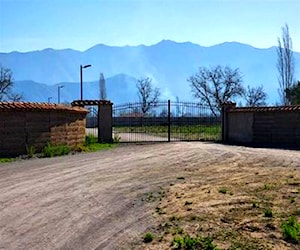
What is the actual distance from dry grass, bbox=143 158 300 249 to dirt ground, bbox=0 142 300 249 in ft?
0.05

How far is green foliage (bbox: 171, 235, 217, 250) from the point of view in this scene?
6.26 meters

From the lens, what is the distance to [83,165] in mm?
15531

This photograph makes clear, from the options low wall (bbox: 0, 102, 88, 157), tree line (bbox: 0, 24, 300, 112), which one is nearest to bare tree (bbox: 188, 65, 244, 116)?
tree line (bbox: 0, 24, 300, 112)

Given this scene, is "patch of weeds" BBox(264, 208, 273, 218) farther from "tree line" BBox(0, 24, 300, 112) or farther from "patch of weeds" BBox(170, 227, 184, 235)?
"tree line" BBox(0, 24, 300, 112)

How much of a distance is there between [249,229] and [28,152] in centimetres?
1284

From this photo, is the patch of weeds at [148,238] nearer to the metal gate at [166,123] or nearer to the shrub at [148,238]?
the shrub at [148,238]

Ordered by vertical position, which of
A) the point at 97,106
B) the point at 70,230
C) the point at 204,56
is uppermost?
the point at 204,56

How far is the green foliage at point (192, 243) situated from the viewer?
6.26 metres

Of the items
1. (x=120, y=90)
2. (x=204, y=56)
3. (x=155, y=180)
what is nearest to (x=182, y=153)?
(x=155, y=180)

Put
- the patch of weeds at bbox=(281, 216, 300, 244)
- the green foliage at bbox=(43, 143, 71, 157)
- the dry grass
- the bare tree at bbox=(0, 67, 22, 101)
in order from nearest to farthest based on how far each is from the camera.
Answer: the patch of weeds at bbox=(281, 216, 300, 244) < the dry grass < the green foliage at bbox=(43, 143, 71, 157) < the bare tree at bbox=(0, 67, 22, 101)

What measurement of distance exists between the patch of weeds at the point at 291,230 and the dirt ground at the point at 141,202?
10cm

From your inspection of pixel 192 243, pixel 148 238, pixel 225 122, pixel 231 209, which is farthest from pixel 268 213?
pixel 225 122

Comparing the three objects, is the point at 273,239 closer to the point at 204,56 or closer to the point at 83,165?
the point at 83,165

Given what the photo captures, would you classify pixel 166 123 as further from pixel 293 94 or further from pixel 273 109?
pixel 293 94
